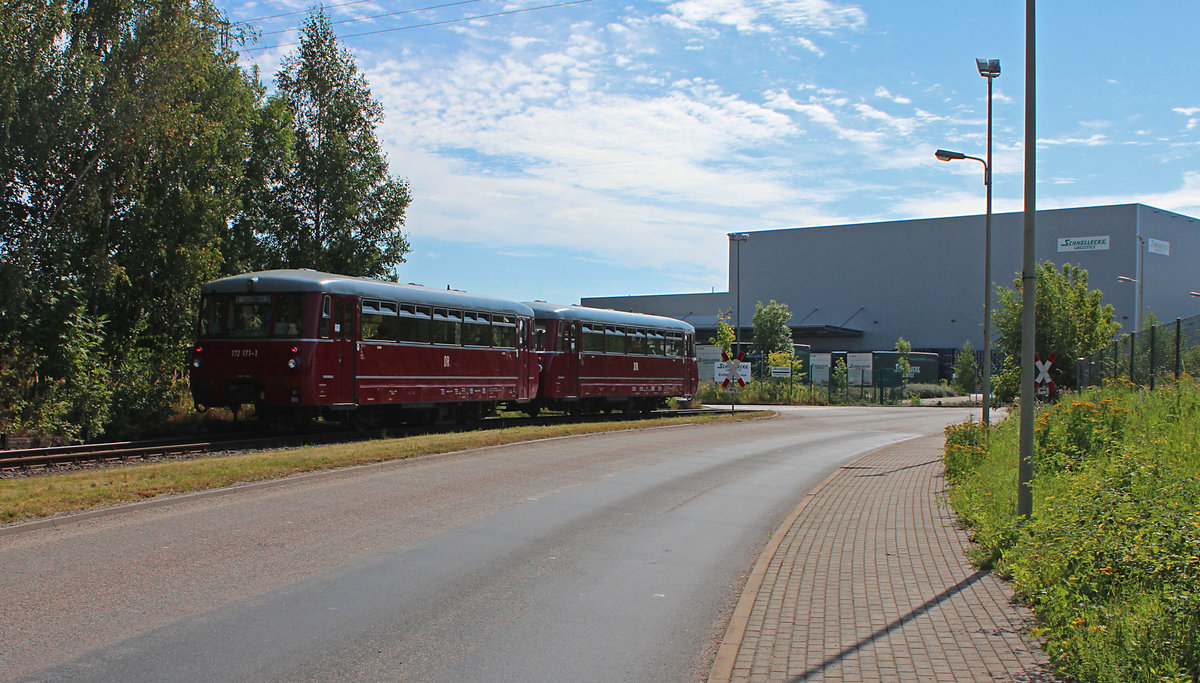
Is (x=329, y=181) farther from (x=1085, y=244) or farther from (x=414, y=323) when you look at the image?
(x=1085, y=244)

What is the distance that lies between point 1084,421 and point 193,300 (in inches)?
881

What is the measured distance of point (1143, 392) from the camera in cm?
1518

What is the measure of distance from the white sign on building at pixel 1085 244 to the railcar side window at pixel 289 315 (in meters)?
72.0

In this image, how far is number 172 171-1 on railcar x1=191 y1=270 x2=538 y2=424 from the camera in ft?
65.1

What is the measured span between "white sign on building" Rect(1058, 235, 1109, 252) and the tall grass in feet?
236

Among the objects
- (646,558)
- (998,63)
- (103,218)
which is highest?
(998,63)

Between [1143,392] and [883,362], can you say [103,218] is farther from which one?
[883,362]

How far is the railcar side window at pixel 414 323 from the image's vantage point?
22.2 meters

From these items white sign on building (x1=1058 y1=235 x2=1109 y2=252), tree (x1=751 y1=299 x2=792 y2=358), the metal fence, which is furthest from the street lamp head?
white sign on building (x1=1058 y1=235 x2=1109 y2=252)

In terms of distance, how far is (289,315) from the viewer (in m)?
20.0

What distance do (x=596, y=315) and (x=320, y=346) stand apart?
487 inches

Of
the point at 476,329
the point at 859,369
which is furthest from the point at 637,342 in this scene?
the point at 859,369

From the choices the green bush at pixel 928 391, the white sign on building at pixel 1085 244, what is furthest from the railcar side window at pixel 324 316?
the white sign on building at pixel 1085 244

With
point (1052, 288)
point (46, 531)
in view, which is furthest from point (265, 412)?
point (1052, 288)
